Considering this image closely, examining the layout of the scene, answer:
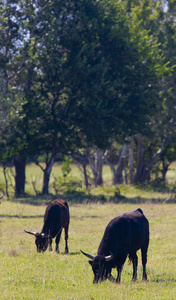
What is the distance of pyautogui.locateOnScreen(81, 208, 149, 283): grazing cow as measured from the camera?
8.99m

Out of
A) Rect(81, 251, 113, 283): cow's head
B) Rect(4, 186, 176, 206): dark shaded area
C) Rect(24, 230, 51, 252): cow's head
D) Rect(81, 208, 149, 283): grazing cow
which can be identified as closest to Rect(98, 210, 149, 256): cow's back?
Rect(81, 208, 149, 283): grazing cow

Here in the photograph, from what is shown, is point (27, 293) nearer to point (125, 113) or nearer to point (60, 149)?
point (125, 113)

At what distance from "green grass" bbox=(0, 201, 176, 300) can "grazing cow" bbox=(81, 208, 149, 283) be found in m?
0.30

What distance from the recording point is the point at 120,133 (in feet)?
106

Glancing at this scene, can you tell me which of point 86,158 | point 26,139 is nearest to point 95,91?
point 26,139

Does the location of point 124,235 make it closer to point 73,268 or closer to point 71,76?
point 73,268

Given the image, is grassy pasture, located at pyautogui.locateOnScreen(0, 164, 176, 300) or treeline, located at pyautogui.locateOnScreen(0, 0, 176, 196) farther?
treeline, located at pyautogui.locateOnScreen(0, 0, 176, 196)

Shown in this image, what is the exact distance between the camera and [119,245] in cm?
945

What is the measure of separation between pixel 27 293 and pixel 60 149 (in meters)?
25.9

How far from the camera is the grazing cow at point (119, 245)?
8992 mm

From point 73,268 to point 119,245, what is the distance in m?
1.92

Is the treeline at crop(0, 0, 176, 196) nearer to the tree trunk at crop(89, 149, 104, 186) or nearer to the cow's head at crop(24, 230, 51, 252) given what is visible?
the tree trunk at crop(89, 149, 104, 186)

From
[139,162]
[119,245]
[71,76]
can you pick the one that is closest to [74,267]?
[119,245]

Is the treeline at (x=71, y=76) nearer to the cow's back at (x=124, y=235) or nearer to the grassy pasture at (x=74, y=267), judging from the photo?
the grassy pasture at (x=74, y=267)
